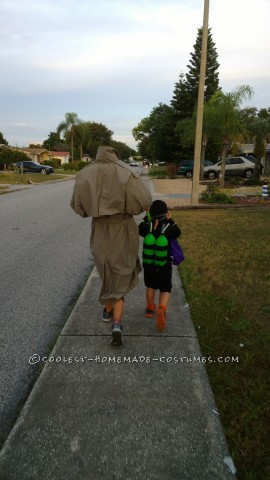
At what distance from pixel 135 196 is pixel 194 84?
154 feet

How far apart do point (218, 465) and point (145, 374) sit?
914 mm

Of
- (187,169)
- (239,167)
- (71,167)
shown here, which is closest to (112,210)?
(239,167)

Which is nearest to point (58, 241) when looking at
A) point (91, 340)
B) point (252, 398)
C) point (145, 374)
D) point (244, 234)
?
point (244, 234)

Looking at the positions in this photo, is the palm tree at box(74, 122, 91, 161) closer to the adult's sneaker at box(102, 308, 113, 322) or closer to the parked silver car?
the parked silver car

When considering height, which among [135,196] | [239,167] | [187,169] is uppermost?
[135,196]

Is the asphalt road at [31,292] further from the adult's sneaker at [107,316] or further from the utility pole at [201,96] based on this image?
the utility pole at [201,96]

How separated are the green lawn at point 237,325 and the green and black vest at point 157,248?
0.74m

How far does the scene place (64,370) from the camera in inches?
112

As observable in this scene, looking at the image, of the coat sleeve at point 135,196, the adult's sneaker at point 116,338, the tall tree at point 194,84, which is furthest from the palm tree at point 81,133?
the adult's sneaker at point 116,338

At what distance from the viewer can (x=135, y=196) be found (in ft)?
9.96

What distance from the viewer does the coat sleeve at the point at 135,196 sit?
304 centimetres

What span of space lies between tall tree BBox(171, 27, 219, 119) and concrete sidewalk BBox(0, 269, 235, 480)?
42.6m

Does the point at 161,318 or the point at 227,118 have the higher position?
the point at 227,118

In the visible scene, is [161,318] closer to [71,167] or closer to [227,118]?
[227,118]
